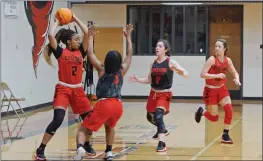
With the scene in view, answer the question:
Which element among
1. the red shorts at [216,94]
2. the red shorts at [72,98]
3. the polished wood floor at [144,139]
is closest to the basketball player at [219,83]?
the red shorts at [216,94]

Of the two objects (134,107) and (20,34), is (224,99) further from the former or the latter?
(134,107)

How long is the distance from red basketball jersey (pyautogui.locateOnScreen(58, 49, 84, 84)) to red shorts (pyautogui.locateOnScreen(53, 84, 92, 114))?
11cm

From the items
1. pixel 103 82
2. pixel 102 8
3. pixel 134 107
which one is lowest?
pixel 134 107

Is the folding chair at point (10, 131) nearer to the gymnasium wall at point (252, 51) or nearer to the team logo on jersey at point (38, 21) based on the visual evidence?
the team logo on jersey at point (38, 21)

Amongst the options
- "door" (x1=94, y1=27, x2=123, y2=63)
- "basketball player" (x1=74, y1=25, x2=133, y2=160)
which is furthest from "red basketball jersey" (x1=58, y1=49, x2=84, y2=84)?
"door" (x1=94, y1=27, x2=123, y2=63)

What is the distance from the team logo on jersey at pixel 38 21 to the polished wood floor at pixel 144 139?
1626 mm

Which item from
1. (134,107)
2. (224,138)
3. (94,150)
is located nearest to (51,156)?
(94,150)

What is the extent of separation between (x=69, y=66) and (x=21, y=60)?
693 centimetres

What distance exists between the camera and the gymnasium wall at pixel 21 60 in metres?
13.7

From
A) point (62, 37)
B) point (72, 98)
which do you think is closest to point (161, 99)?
point (72, 98)

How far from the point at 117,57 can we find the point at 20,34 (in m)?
7.62

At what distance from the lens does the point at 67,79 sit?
7723mm

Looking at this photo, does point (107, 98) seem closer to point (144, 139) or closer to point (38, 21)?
point (144, 139)

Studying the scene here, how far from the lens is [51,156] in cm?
815
